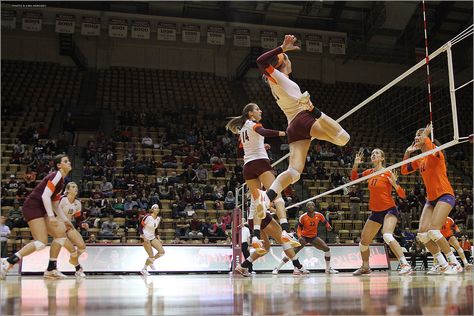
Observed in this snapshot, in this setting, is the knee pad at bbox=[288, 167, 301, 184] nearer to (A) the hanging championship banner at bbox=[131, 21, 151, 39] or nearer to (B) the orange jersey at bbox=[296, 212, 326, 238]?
(B) the orange jersey at bbox=[296, 212, 326, 238]

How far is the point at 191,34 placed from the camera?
2391cm

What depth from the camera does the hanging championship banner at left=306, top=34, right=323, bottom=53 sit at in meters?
24.6

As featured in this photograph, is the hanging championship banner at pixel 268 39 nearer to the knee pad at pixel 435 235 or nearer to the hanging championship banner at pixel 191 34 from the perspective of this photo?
the hanging championship banner at pixel 191 34

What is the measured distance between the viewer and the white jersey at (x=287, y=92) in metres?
5.46

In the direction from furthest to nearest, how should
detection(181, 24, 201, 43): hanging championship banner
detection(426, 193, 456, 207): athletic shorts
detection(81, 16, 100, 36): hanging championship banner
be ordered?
detection(181, 24, 201, 43): hanging championship banner, detection(81, 16, 100, 36): hanging championship banner, detection(426, 193, 456, 207): athletic shorts

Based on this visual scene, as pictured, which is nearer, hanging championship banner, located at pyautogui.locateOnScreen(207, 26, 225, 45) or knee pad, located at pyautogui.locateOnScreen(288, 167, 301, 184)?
knee pad, located at pyautogui.locateOnScreen(288, 167, 301, 184)

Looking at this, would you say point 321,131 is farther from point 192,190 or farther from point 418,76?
point 418,76

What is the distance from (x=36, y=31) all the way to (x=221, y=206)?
13.8 meters

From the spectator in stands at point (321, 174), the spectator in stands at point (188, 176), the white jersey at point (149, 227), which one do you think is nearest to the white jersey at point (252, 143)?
the white jersey at point (149, 227)

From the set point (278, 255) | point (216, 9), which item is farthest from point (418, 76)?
point (278, 255)

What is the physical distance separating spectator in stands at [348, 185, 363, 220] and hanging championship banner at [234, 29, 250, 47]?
986 cm

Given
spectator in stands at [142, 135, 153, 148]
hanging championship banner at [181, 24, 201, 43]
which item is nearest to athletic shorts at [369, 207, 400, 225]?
spectator in stands at [142, 135, 153, 148]

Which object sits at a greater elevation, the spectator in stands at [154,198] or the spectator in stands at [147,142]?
the spectator in stands at [147,142]

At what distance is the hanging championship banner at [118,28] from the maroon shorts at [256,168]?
18580mm
